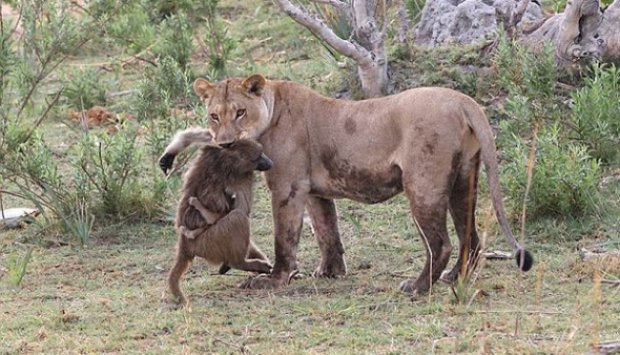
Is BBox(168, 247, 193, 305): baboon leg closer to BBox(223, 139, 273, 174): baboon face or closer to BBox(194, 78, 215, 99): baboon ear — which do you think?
BBox(223, 139, 273, 174): baboon face

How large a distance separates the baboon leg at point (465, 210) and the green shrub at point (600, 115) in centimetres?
161

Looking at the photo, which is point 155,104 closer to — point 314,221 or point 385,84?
point 385,84

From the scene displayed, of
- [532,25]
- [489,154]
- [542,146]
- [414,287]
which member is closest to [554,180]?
[542,146]

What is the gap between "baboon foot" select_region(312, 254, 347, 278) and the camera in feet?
24.3

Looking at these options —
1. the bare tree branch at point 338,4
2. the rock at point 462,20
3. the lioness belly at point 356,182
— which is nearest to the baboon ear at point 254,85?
the lioness belly at point 356,182

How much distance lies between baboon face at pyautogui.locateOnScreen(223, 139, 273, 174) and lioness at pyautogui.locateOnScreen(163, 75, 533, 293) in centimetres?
8

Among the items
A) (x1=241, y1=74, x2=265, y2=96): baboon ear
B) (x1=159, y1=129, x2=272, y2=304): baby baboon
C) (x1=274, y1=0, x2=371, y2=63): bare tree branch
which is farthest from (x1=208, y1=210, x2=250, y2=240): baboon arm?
(x1=274, y1=0, x2=371, y2=63): bare tree branch

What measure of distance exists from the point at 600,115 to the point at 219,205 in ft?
9.12

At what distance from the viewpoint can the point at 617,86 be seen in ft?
27.8

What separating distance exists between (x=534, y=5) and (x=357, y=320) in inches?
216

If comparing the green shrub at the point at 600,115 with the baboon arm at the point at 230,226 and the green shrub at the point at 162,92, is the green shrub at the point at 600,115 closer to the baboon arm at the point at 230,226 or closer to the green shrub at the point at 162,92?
the baboon arm at the point at 230,226

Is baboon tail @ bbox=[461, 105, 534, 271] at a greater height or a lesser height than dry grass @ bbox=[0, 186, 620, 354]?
greater

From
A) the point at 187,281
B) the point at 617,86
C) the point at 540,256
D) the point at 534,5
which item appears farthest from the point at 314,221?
the point at 534,5

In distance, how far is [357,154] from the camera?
713 cm
